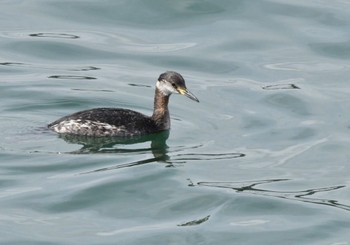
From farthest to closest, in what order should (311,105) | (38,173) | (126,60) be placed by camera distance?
(126,60)
(311,105)
(38,173)

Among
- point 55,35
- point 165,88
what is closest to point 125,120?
point 165,88

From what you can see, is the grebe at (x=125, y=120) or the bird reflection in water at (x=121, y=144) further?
the grebe at (x=125, y=120)

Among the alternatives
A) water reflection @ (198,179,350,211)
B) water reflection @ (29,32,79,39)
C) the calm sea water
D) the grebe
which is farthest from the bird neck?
water reflection @ (29,32,79,39)

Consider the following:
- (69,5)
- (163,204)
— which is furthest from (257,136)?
(69,5)

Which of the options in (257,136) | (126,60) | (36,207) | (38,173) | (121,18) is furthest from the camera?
(121,18)

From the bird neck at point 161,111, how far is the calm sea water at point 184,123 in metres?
0.15

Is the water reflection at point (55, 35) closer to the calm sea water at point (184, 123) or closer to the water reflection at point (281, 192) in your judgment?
the calm sea water at point (184, 123)

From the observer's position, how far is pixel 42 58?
2033 centimetres

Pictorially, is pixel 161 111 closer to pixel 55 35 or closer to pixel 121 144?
pixel 121 144

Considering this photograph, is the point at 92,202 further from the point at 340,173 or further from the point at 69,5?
the point at 69,5

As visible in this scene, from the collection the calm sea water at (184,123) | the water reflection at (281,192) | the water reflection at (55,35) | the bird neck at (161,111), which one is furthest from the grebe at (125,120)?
the water reflection at (55,35)

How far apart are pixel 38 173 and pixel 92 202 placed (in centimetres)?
104

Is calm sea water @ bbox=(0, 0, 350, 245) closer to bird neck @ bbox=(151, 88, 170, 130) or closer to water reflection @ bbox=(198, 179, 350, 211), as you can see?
water reflection @ bbox=(198, 179, 350, 211)

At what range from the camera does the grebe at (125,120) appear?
16953 mm
